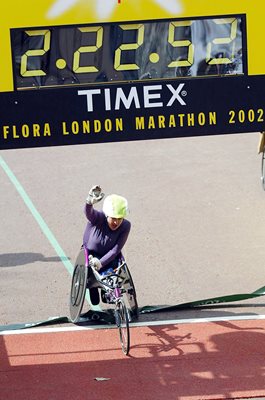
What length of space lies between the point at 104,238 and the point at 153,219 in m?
5.96

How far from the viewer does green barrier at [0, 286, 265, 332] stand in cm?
1334

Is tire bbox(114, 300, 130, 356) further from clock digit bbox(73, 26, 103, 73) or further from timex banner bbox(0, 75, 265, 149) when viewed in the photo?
clock digit bbox(73, 26, 103, 73)

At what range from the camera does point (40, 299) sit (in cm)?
1466

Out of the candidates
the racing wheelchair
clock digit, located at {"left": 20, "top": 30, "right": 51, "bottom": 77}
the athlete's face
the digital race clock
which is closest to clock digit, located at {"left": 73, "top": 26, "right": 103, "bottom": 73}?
the digital race clock

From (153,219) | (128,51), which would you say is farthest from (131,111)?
(153,219)

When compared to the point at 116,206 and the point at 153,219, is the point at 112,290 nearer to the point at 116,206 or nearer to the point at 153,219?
the point at 116,206

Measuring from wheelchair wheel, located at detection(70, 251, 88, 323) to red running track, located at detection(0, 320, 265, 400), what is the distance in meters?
0.29

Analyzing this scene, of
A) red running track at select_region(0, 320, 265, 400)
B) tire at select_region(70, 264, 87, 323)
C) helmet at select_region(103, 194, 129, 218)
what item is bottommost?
red running track at select_region(0, 320, 265, 400)

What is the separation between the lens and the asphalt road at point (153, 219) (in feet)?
48.9

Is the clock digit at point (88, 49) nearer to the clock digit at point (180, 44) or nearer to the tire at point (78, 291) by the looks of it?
the clock digit at point (180, 44)

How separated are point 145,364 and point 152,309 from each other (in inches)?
77.7

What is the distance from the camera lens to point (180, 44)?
10750mm

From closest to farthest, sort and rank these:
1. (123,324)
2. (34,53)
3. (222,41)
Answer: (34,53) → (222,41) → (123,324)

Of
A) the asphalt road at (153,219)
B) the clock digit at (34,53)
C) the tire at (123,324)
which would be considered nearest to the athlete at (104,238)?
the tire at (123,324)
